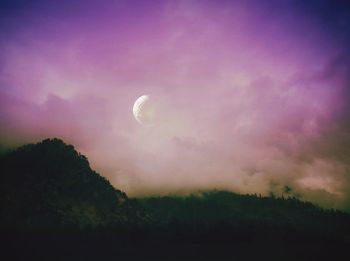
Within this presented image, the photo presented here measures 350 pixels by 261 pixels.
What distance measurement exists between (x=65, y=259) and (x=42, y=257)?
12710 mm

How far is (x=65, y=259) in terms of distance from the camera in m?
200

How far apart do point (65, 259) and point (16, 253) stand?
2572 centimetres

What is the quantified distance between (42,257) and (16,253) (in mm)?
13275

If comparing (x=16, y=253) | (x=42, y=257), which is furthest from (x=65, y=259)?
(x=16, y=253)

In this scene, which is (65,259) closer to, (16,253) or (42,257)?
(42,257)

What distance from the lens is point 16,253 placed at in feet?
622

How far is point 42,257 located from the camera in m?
193
